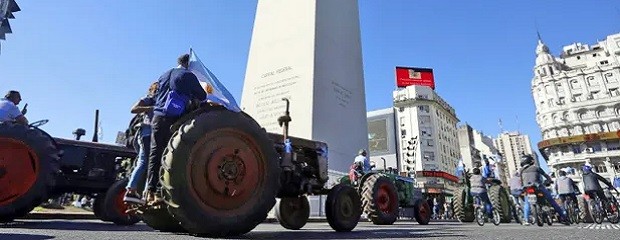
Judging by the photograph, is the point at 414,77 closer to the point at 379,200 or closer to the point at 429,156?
the point at 429,156

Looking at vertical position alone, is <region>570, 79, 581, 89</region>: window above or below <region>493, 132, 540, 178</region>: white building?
below

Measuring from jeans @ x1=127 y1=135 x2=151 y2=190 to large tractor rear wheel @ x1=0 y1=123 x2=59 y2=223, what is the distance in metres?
1.78

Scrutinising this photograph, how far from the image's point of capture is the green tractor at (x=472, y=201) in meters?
8.42

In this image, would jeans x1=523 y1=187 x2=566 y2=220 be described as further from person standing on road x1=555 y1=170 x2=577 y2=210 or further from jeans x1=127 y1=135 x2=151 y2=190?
jeans x1=127 y1=135 x2=151 y2=190

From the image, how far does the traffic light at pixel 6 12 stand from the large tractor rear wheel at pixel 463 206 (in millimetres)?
19970

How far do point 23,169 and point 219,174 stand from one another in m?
2.92

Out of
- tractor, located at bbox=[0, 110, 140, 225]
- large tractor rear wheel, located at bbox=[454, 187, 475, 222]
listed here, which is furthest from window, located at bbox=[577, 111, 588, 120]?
tractor, located at bbox=[0, 110, 140, 225]

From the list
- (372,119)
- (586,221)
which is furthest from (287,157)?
(372,119)

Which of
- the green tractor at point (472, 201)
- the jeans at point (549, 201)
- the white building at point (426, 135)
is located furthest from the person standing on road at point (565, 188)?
the white building at point (426, 135)

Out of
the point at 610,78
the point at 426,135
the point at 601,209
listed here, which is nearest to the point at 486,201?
the point at 601,209

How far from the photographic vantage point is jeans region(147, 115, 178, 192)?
287cm

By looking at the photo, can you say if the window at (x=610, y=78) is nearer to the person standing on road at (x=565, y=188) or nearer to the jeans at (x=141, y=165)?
the person standing on road at (x=565, y=188)

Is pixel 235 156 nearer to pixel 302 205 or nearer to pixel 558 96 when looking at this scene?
pixel 302 205

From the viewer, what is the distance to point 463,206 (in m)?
10.6
